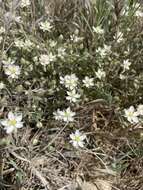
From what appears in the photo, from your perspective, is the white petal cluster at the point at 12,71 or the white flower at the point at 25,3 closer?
the white petal cluster at the point at 12,71

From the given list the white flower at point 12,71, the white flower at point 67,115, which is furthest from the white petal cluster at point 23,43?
the white flower at point 67,115

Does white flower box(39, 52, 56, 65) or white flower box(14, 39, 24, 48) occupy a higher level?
white flower box(14, 39, 24, 48)

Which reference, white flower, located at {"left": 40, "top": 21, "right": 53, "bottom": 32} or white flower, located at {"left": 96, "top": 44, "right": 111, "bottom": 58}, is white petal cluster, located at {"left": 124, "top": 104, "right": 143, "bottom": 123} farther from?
white flower, located at {"left": 40, "top": 21, "right": 53, "bottom": 32}

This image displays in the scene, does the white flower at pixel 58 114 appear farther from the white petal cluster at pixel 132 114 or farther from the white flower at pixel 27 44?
the white flower at pixel 27 44

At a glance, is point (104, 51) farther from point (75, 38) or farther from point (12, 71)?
point (12, 71)

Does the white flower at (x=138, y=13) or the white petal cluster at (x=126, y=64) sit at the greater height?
the white flower at (x=138, y=13)

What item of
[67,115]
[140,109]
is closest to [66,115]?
[67,115]

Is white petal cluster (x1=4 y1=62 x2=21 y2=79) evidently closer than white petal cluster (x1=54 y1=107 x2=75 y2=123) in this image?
No

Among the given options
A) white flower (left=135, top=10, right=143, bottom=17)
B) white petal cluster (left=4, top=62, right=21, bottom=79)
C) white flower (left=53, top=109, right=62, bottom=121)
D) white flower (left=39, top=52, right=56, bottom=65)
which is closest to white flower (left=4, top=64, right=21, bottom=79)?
white petal cluster (left=4, top=62, right=21, bottom=79)

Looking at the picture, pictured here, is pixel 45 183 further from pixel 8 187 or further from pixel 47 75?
pixel 47 75

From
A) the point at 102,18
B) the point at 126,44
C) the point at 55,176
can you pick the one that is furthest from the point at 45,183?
the point at 102,18
